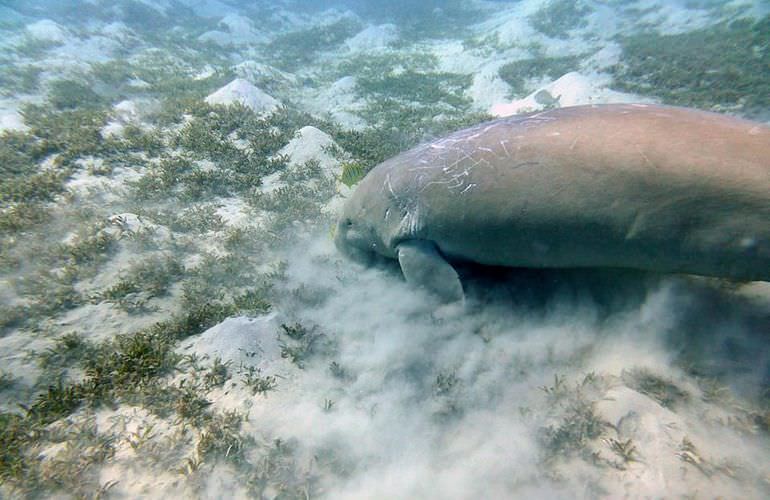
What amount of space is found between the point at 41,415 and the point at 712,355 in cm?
538

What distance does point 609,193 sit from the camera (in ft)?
8.83

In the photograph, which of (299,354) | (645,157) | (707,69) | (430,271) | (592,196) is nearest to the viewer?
(645,157)

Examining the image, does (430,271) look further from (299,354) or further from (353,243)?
(299,354)

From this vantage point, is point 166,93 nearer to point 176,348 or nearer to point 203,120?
point 203,120

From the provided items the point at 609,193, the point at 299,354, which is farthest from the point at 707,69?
the point at 299,354

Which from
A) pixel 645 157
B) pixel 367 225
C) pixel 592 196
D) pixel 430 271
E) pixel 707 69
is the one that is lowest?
pixel 430 271

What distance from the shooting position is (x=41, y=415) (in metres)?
2.94

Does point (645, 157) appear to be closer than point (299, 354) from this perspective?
Yes

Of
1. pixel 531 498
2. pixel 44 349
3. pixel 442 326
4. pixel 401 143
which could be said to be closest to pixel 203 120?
pixel 401 143

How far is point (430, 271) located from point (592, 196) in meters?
1.58

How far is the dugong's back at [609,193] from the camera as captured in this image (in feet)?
7.80

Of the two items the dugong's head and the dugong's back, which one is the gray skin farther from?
the dugong's head

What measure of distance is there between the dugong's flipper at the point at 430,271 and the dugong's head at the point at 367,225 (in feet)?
1.31

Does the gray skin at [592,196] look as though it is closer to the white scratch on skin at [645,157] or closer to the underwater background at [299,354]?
the white scratch on skin at [645,157]
